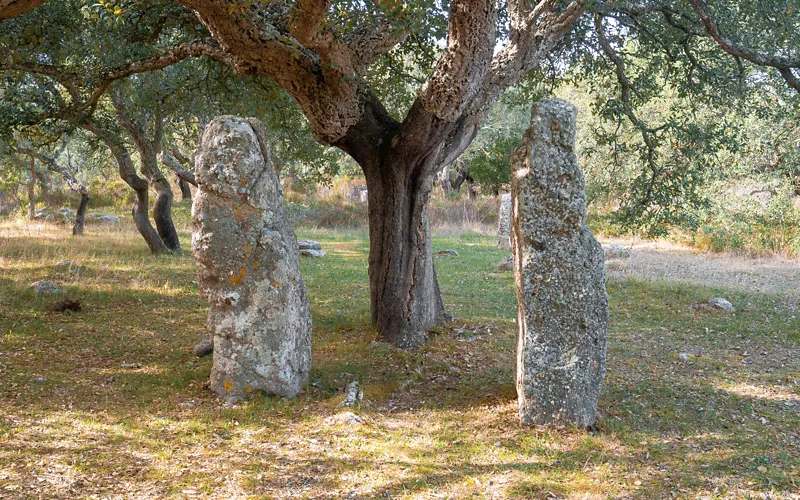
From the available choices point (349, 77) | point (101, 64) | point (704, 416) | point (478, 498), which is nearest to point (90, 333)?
point (101, 64)

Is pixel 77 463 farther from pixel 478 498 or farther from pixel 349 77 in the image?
pixel 349 77

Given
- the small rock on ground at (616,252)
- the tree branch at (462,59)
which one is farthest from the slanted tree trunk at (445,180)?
the tree branch at (462,59)

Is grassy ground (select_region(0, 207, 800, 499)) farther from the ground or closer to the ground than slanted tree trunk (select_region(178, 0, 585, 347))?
closer to the ground

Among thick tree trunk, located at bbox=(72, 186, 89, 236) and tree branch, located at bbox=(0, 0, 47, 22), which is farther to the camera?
thick tree trunk, located at bbox=(72, 186, 89, 236)

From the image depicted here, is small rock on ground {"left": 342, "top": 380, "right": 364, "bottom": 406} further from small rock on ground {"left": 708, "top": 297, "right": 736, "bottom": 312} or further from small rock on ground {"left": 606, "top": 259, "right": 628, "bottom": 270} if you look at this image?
small rock on ground {"left": 606, "top": 259, "right": 628, "bottom": 270}

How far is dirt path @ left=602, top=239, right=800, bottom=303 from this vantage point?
15.6 metres

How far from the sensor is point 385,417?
7012 millimetres

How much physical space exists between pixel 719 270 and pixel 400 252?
1195cm

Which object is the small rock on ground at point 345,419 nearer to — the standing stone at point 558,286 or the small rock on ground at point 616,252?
the standing stone at point 558,286

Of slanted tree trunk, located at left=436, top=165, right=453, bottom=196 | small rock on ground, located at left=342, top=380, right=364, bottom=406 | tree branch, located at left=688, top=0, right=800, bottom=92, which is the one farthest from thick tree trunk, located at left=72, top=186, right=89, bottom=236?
slanted tree trunk, located at left=436, top=165, right=453, bottom=196

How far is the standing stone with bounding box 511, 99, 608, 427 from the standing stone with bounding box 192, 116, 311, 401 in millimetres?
2629

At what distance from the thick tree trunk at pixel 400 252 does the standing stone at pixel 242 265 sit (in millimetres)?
2658

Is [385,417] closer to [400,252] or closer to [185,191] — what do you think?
[400,252]

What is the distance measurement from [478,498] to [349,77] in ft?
18.1
